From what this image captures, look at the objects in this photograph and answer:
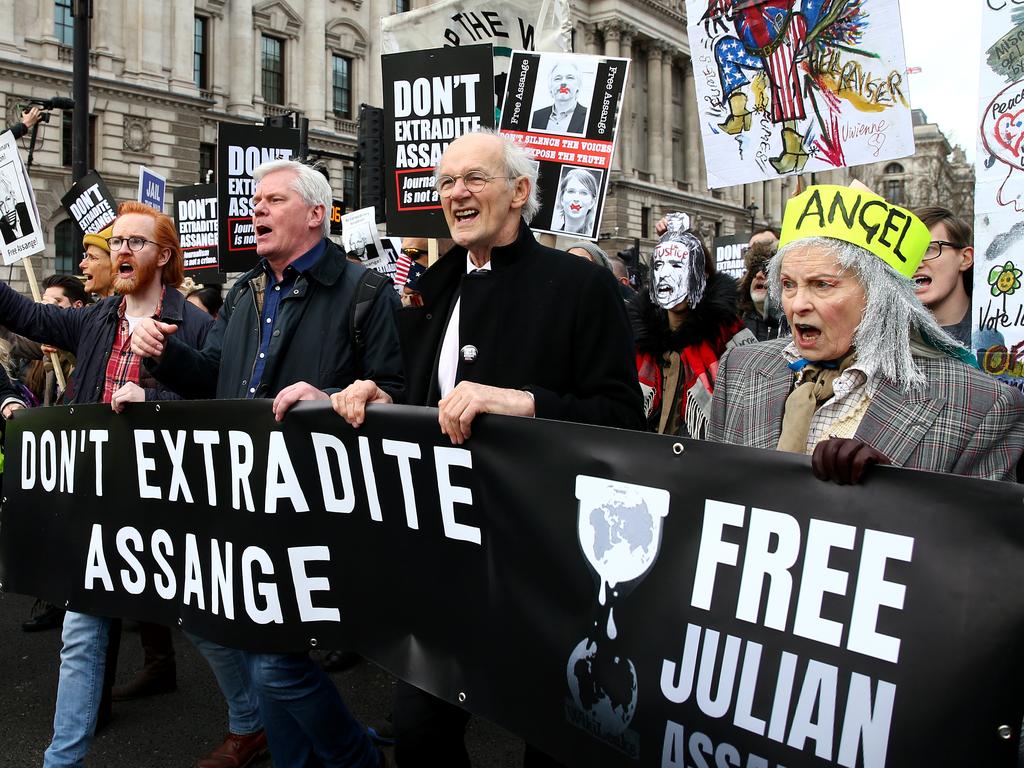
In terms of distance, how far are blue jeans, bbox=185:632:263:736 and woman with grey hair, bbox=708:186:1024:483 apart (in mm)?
2096

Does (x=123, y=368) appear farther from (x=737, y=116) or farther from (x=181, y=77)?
(x=181, y=77)

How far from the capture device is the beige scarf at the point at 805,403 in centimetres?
240

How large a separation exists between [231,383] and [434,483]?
1.19 metres

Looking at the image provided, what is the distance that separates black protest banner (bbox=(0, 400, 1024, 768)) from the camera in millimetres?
1746

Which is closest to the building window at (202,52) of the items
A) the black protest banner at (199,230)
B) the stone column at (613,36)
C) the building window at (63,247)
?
the building window at (63,247)

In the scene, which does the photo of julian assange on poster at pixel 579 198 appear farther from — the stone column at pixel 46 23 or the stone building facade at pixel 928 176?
the stone building facade at pixel 928 176

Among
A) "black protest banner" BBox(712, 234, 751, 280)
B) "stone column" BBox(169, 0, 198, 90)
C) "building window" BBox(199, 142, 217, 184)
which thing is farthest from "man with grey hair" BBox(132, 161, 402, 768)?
"building window" BBox(199, 142, 217, 184)

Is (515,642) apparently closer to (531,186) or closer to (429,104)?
(531,186)

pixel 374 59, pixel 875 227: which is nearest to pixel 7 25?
pixel 374 59

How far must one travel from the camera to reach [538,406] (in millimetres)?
2594

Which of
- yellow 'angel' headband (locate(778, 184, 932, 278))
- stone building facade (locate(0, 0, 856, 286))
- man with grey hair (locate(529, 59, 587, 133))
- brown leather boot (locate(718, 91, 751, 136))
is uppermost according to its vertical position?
stone building facade (locate(0, 0, 856, 286))

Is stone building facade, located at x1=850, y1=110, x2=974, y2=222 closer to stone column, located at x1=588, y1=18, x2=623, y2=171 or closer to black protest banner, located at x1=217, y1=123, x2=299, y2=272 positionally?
stone column, located at x1=588, y1=18, x2=623, y2=171

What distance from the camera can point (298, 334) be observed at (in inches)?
133

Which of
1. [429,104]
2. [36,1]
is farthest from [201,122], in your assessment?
[429,104]
